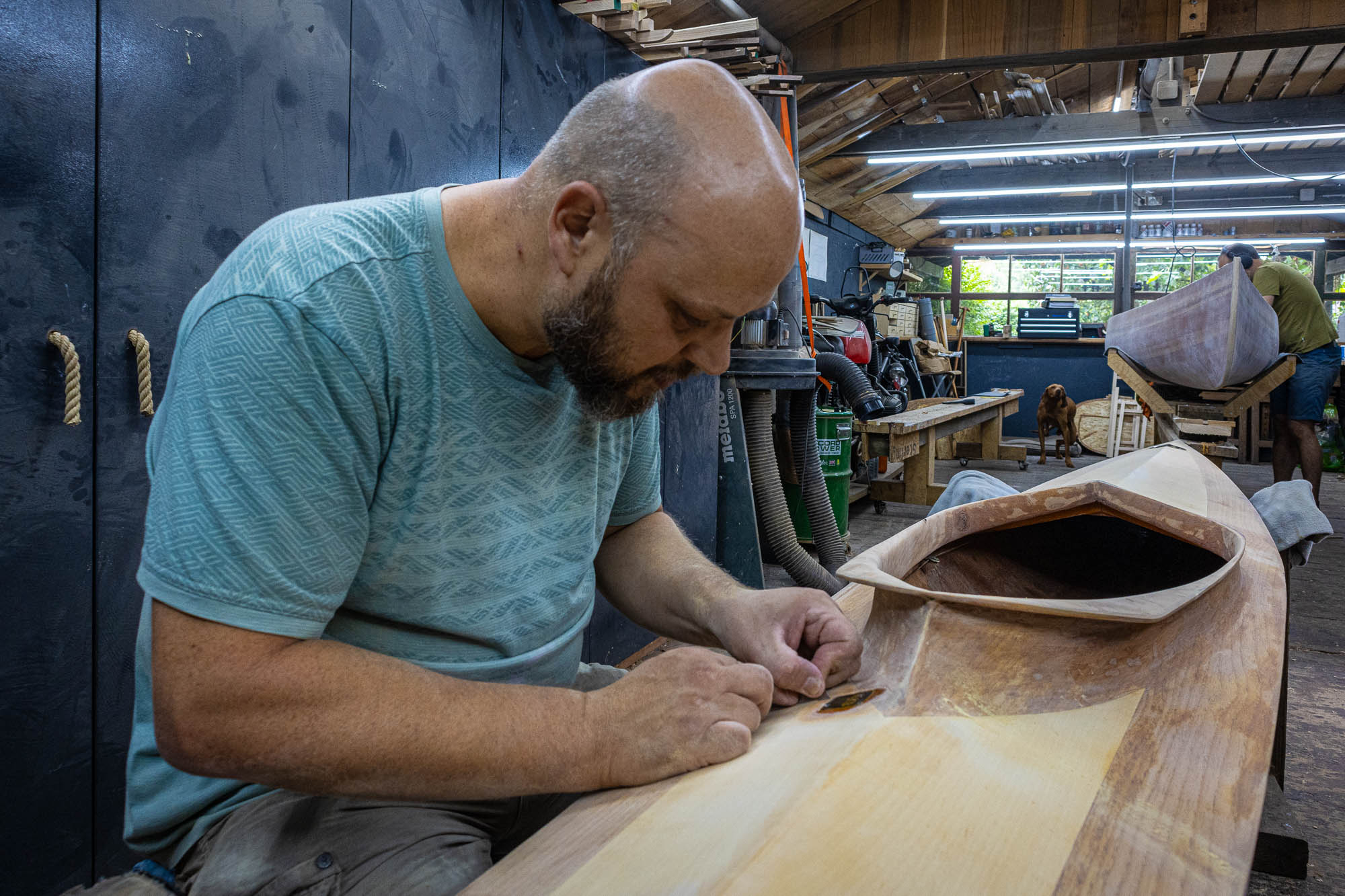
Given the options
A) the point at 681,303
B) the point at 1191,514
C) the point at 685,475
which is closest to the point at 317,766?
the point at 681,303

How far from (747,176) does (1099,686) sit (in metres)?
0.82

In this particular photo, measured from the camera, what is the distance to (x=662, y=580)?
126cm

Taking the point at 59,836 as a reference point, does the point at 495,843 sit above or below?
above

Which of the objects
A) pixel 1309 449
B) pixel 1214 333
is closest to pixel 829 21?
pixel 1214 333

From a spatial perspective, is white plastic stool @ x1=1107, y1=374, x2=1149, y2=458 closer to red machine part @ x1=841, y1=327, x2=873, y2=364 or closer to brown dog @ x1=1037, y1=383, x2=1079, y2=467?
brown dog @ x1=1037, y1=383, x2=1079, y2=467

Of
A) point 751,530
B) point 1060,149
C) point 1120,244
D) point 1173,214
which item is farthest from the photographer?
point 1120,244

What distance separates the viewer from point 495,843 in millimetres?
1035

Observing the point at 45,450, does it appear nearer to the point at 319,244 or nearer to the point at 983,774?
the point at 319,244

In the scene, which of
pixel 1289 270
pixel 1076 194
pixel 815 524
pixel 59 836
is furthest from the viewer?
pixel 1076 194

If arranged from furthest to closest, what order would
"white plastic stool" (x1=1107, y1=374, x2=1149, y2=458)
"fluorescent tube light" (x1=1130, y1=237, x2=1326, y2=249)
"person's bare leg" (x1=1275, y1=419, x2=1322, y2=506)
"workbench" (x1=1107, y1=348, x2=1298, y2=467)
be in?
1. "fluorescent tube light" (x1=1130, y1=237, x2=1326, y2=249)
2. "white plastic stool" (x1=1107, y1=374, x2=1149, y2=458)
3. "person's bare leg" (x1=1275, y1=419, x2=1322, y2=506)
4. "workbench" (x1=1107, y1=348, x2=1298, y2=467)

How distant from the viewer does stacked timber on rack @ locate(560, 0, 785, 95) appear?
8.37ft

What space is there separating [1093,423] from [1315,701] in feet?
26.4

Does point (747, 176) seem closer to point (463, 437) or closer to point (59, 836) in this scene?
point (463, 437)

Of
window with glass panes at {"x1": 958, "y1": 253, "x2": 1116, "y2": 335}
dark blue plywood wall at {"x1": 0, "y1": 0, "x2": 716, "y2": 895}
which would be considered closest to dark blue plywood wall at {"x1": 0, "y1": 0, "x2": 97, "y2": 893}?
dark blue plywood wall at {"x1": 0, "y1": 0, "x2": 716, "y2": 895}
